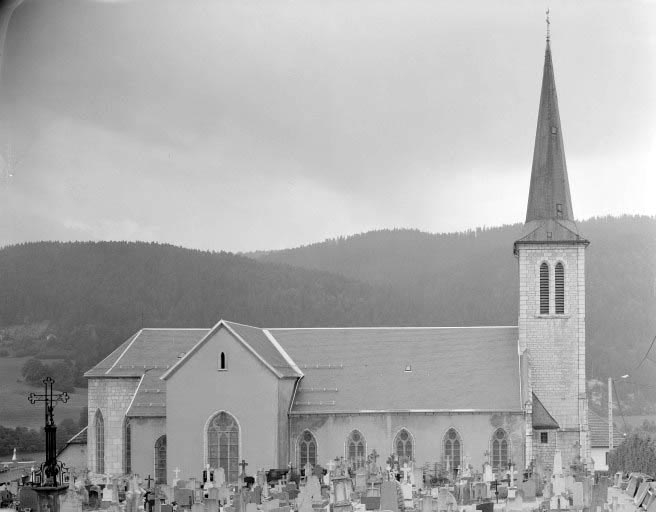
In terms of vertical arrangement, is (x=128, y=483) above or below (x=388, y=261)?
below

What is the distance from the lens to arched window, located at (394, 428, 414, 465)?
25.1 metres

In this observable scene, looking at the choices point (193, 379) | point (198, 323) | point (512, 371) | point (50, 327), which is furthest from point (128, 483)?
point (198, 323)

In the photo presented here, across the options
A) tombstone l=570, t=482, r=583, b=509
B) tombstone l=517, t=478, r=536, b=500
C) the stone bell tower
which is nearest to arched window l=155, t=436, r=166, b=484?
the stone bell tower

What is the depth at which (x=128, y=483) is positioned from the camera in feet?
69.8

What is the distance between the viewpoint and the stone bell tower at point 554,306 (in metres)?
26.0

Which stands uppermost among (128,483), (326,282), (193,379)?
(326,282)

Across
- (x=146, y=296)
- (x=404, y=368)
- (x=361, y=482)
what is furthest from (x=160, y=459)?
(x=146, y=296)

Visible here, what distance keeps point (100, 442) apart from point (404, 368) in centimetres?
739

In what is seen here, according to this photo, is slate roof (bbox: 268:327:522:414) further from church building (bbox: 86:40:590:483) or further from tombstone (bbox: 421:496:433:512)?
tombstone (bbox: 421:496:433:512)

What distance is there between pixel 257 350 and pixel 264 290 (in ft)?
37.7

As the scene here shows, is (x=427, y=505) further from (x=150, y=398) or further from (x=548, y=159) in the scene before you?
(x=548, y=159)

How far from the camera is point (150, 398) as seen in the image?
26.2 meters

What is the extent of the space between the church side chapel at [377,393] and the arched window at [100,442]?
2cm

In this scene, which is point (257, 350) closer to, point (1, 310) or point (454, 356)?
point (454, 356)
